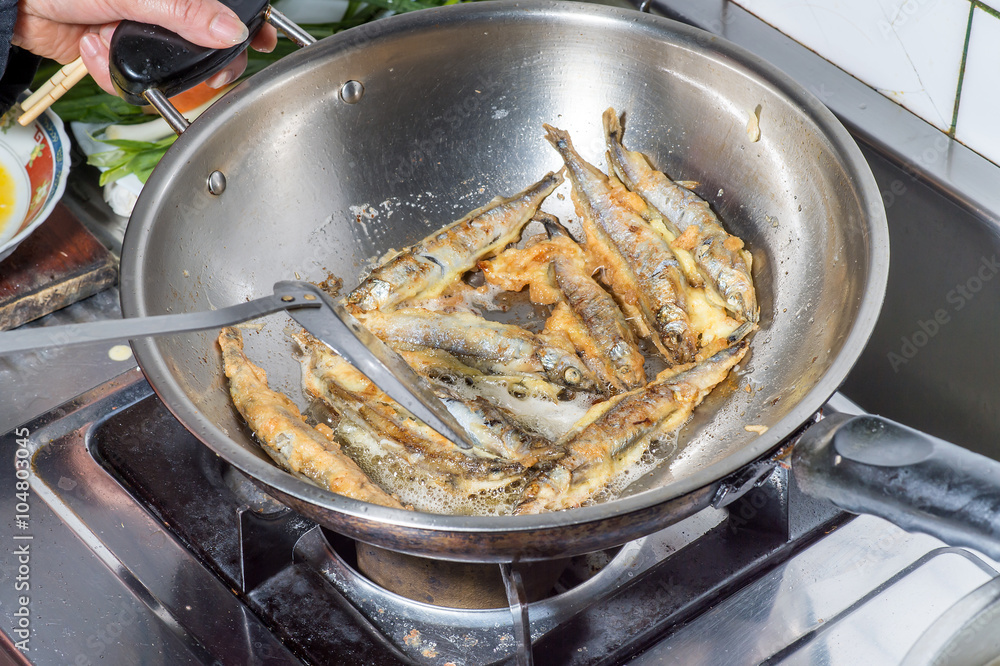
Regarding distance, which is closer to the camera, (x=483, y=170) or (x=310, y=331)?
(x=310, y=331)

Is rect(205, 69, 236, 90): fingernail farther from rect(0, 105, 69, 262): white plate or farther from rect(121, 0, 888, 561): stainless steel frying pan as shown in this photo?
rect(0, 105, 69, 262): white plate

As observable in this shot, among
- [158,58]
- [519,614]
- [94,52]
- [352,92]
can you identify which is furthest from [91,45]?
[519,614]

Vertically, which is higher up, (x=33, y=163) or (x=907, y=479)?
(x=907, y=479)

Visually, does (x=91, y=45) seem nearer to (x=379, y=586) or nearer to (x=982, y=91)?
(x=379, y=586)

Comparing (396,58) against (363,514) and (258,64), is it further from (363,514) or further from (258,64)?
(363,514)

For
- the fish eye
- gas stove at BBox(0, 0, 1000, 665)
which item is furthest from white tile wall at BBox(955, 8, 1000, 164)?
the fish eye

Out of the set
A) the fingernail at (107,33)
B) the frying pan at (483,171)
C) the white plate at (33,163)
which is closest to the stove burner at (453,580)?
the frying pan at (483,171)

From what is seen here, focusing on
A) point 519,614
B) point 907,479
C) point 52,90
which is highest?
point 907,479
